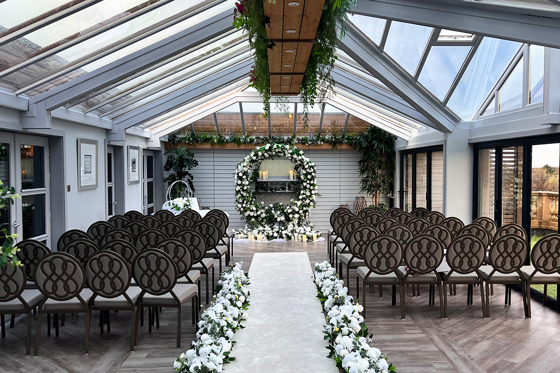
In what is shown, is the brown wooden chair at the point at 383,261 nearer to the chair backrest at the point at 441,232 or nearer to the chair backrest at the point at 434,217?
the chair backrest at the point at 441,232

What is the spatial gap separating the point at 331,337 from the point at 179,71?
5.68 metres

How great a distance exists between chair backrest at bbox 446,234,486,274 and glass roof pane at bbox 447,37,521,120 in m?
3.24

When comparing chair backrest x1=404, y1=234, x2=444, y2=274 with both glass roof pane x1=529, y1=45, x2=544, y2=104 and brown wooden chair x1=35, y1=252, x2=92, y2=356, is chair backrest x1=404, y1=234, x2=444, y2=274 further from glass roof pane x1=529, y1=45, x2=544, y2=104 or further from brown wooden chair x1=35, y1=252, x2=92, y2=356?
brown wooden chair x1=35, y1=252, x2=92, y2=356

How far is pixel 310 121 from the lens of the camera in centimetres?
1492

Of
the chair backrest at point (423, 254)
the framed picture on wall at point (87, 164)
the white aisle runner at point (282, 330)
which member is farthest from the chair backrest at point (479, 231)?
the framed picture on wall at point (87, 164)

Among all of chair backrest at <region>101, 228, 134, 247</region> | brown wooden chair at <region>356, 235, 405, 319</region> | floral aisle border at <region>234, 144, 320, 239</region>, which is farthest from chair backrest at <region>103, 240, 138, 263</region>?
floral aisle border at <region>234, 144, 320, 239</region>

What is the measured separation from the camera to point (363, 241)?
702cm

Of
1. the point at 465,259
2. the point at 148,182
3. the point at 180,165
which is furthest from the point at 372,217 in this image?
the point at 148,182

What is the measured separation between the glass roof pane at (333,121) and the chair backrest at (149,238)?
8680 mm

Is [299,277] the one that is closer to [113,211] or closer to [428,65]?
[428,65]

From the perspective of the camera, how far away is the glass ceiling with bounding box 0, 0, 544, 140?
16.5 ft

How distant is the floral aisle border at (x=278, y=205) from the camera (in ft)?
42.6

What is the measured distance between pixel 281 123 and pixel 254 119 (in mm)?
850

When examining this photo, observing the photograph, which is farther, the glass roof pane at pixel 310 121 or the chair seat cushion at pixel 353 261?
the glass roof pane at pixel 310 121
